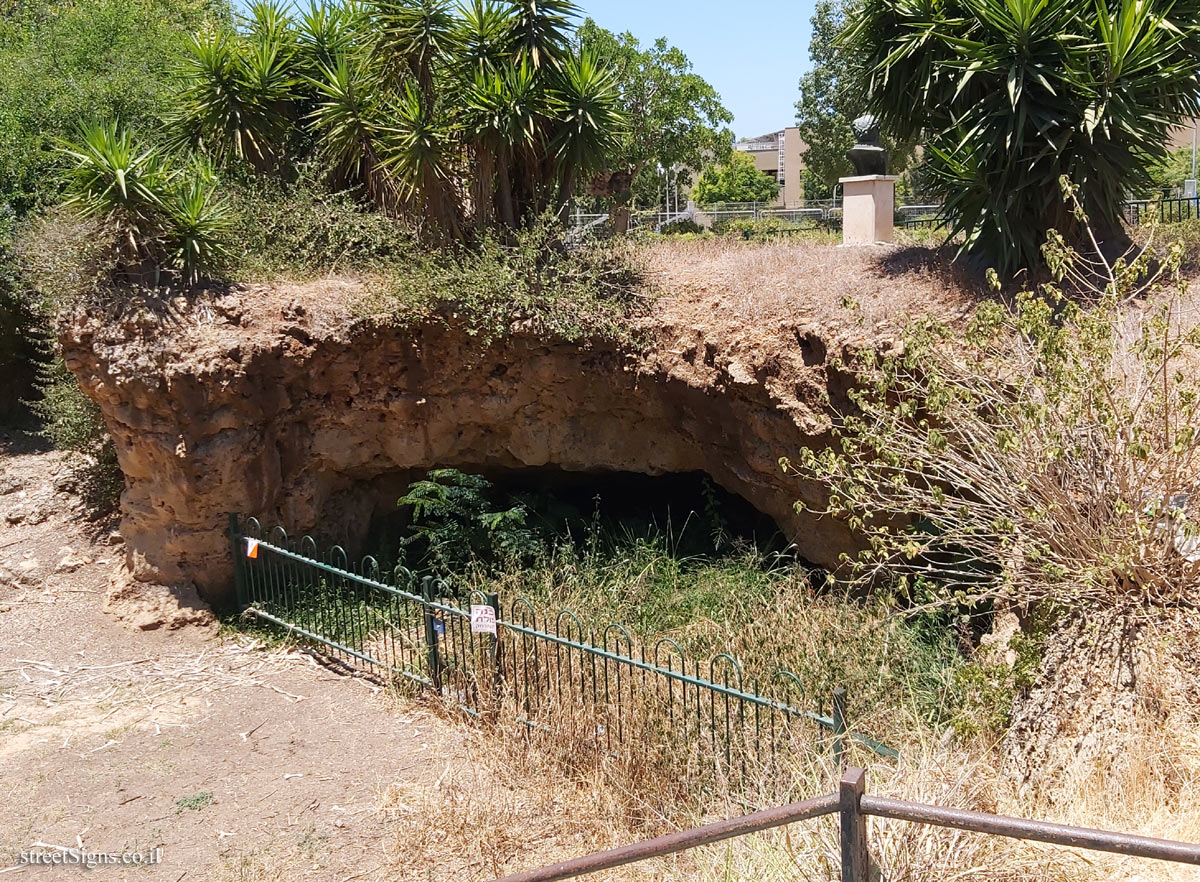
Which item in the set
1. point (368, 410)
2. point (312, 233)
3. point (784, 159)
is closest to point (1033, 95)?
point (368, 410)

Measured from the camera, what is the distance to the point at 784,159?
62.8m

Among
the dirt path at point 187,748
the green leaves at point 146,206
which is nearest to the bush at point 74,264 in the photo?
the green leaves at point 146,206

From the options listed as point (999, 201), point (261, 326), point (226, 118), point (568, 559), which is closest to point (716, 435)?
point (568, 559)

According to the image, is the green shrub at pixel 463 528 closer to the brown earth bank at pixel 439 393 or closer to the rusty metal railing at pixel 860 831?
the brown earth bank at pixel 439 393

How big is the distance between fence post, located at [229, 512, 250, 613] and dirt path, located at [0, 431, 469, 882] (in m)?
0.46

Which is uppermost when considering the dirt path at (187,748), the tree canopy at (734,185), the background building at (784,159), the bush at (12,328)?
the background building at (784,159)

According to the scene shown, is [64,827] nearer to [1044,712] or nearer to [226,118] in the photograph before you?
[1044,712]

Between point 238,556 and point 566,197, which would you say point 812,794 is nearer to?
point 238,556

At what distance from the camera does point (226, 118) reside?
10844mm

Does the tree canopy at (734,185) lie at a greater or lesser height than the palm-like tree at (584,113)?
greater

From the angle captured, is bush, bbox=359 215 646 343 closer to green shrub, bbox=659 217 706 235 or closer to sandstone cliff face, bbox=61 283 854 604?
sandstone cliff face, bbox=61 283 854 604

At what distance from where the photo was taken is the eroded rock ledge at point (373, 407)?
9.07 meters

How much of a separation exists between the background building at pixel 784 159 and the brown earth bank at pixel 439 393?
44233 mm

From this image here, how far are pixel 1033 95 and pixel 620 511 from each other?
5.93 metres
